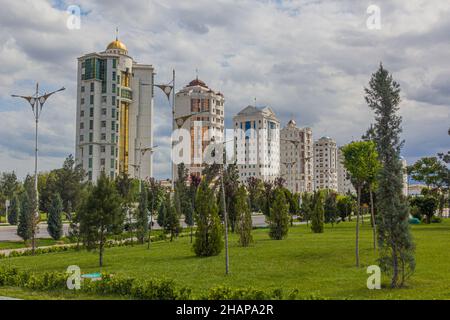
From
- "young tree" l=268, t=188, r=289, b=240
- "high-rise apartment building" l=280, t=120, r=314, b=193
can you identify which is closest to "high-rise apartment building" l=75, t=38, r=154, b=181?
"young tree" l=268, t=188, r=289, b=240

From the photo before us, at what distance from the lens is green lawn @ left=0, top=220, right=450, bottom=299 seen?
40.7 feet

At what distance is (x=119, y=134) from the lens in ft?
277

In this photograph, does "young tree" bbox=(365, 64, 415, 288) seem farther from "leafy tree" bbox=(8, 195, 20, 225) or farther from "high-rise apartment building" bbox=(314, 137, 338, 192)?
"high-rise apartment building" bbox=(314, 137, 338, 192)

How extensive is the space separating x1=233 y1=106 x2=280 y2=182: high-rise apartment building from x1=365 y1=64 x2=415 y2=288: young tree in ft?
372

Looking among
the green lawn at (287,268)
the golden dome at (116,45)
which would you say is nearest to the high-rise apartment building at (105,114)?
the golden dome at (116,45)

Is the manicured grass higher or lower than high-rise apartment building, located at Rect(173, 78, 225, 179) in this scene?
lower

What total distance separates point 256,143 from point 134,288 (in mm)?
119623

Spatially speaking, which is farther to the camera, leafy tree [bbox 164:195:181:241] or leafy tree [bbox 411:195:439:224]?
leafy tree [bbox 411:195:439:224]

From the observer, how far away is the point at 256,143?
130875 millimetres

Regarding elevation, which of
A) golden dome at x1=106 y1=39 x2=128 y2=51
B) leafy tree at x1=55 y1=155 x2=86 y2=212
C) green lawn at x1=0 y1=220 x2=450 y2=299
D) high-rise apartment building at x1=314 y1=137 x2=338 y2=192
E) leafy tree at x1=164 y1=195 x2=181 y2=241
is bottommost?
green lawn at x1=0 y1=220 x2=450 y2=299

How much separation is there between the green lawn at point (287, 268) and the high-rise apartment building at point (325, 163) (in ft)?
451

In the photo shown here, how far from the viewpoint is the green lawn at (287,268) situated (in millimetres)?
12414

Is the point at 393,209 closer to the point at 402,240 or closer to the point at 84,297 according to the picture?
the point at 402,240
